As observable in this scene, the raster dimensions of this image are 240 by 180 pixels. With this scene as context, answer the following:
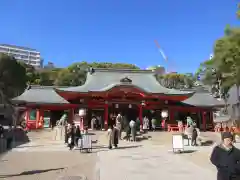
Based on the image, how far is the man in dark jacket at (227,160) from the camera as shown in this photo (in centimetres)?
515

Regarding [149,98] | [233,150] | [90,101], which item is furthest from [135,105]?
[233,150]

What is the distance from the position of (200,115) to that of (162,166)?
24239 mm

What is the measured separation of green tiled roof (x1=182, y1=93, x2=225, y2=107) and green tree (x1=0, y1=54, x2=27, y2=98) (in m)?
35.1

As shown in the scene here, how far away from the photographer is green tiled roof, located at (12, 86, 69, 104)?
32.8 metres

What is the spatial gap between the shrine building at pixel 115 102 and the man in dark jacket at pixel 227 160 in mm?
23403

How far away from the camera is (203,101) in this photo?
35781 millimetres

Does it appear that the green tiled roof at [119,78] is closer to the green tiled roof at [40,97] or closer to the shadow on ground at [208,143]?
the green tiled roof at [40,97]

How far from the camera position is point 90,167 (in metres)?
11.3

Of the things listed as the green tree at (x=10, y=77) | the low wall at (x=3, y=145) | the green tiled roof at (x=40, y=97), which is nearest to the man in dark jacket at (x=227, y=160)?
the low wall at (x=3, y=145)

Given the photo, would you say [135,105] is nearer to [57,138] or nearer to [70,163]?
[57,138]

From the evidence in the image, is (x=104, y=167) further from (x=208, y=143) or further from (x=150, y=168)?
(x=208, y=143)

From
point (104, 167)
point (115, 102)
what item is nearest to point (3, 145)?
point (104, 167)

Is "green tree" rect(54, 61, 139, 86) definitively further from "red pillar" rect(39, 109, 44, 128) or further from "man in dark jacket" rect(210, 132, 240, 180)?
"man in dark jacket" rect(210, 132, 240, 180)

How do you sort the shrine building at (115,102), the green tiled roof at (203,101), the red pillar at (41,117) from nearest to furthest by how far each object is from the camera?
the shrine building at (115,102)
the red pillar at (41,117)
the green tiled roof at (203,101)
